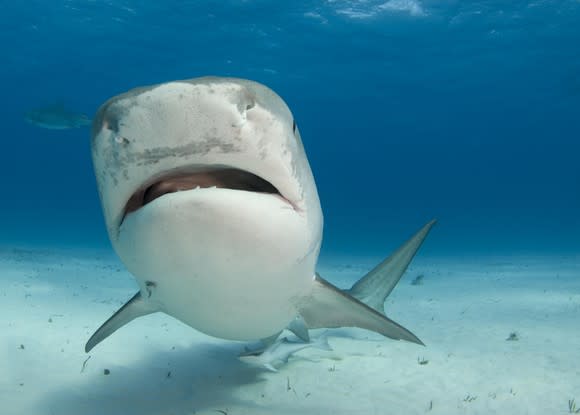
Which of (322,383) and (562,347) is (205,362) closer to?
(322,383)

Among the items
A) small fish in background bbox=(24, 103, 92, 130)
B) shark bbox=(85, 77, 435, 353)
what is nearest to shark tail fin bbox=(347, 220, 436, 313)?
shark bbox=(85, 77, 435, 353)

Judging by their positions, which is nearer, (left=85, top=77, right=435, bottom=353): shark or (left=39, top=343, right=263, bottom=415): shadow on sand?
(left=85, top=77, right=435, bottom=353): shark

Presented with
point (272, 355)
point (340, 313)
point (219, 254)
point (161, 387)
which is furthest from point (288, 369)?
point (219, 254)

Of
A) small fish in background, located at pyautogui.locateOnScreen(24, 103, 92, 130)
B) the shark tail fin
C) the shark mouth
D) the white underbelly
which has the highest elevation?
the shark mouth

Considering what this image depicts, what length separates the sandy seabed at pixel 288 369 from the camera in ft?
11.2

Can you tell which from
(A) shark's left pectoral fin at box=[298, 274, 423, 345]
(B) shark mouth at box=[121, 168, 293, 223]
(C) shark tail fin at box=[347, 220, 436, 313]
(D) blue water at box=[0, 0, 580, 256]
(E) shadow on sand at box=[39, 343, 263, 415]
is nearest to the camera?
(B) shark mouth at box=[121, 168, 293, 223]

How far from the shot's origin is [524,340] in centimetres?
536

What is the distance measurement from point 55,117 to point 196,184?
1363 cm

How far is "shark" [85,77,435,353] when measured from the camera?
1.69m

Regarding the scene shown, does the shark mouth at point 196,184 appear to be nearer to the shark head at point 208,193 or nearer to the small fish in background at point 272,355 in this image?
the shark head at point 208,193

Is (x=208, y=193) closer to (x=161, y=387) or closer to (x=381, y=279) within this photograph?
(x=161, y=387)

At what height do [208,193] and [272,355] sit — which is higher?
[208,193]

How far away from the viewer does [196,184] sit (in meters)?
2.20

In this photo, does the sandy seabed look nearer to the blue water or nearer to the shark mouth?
the shark mouth
